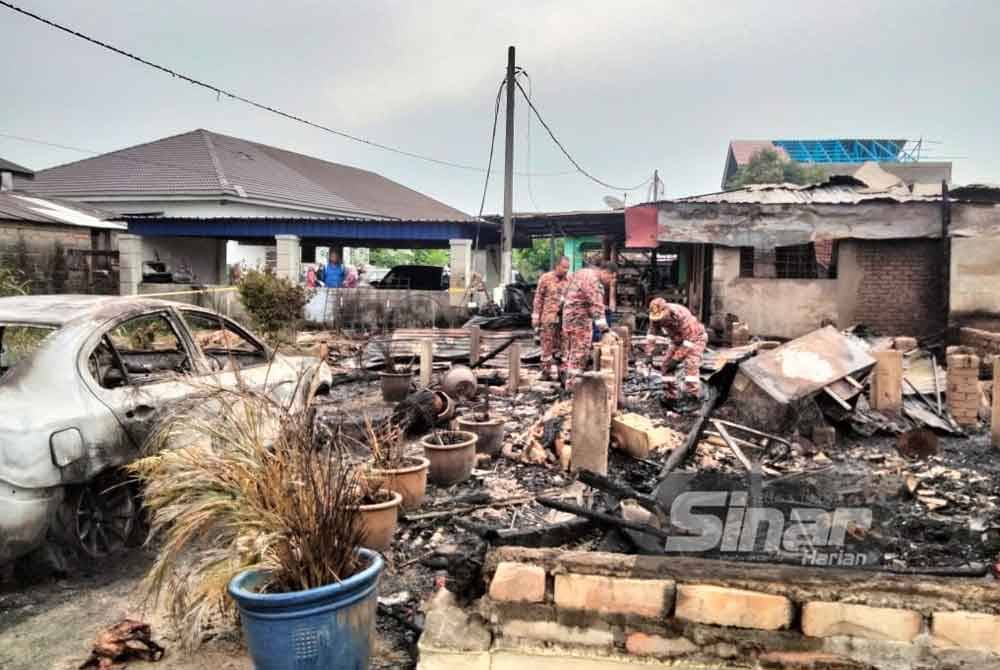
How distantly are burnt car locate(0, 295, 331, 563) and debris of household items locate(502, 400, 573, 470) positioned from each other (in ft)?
8.52

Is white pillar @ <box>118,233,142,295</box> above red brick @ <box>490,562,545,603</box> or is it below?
above

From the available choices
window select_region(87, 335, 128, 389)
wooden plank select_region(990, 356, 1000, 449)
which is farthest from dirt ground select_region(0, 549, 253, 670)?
wooden plank select_region(990, 356, 1000, 449)

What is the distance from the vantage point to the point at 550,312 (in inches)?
388

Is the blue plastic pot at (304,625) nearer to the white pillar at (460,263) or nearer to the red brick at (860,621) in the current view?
the red brick at (860,621)

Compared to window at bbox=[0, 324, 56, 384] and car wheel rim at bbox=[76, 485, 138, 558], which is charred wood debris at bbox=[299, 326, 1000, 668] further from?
window at bbox=[0, 324, 56, 384]

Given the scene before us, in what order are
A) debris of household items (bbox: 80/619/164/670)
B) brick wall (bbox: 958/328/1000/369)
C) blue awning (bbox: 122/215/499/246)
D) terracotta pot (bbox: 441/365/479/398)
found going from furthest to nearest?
blue awning (bbox: 122/215/499/246), brick wall (bbox: 958/328/1000/369), terracotta pot (bbox: 441/365/479/398), debris of household items (bbox: 80/619/164/670)

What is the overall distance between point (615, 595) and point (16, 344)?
5125mm

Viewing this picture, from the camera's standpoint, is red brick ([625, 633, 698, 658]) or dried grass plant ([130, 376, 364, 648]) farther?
dried grass plant ([130, 376, 364, 648])

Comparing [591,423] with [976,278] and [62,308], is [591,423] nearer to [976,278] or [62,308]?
[62,308]

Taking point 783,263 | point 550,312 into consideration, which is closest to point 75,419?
point 550,312

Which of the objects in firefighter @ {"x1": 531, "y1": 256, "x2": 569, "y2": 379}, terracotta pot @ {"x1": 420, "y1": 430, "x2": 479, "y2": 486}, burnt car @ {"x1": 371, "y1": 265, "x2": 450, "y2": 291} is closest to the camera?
terracotta pot @ {"x1": 420, "y1": 430, "x2": 479, "y2": 486}

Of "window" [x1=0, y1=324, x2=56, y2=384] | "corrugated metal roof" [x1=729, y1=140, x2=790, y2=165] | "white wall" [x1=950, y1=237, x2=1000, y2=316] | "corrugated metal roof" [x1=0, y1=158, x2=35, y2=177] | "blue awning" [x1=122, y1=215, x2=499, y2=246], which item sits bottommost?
"window" [x1=0, y1=324, x2=56, y2=384]

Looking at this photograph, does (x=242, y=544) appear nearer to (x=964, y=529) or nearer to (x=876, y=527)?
(x=876, y=527)

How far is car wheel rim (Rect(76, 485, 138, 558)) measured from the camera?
3.99 m
